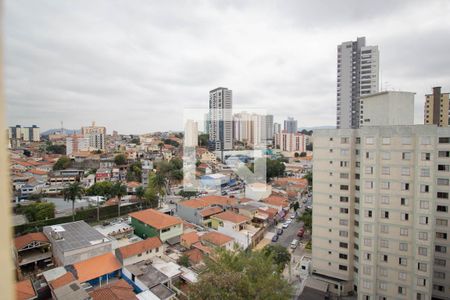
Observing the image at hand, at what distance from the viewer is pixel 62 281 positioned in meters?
7.06

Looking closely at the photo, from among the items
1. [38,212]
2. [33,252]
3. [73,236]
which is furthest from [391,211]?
[38,212]

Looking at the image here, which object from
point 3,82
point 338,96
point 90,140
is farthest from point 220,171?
point 90,140

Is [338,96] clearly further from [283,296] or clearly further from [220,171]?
[283,296]

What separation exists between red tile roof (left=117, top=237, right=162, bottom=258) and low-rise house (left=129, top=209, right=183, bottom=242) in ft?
3.47

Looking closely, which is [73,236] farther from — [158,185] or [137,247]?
[158,185]

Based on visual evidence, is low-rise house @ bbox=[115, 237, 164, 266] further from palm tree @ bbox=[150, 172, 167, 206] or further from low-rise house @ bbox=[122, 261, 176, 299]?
palm tree @ bbox=[150, 172, 167, 206]

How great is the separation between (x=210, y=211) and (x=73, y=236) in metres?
6.53

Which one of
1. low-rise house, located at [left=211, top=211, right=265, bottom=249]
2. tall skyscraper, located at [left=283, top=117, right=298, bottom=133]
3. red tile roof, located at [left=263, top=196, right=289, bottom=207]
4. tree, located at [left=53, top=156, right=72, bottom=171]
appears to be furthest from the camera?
tall skyscraper, located at [left=283, top=117, right=298, bottom=133]

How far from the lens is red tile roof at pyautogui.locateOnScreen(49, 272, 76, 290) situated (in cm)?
693

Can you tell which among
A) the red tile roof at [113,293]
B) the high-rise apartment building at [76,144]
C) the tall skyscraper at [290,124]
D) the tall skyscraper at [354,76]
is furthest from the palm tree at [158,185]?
the tall skyscraper at [290,124]

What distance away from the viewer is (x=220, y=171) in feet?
80.9

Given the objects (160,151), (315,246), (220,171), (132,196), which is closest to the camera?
(315,246)

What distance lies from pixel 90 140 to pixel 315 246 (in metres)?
40.5

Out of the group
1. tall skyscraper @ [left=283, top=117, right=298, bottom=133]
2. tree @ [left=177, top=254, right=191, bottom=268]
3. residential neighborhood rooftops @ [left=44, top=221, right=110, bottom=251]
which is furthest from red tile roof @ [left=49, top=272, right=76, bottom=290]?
tall skyscraper @ [left=283, top=117, right=298, bottom=133]
